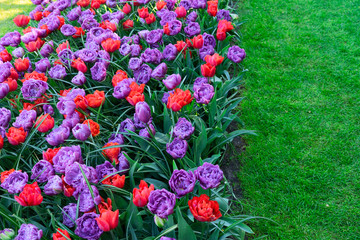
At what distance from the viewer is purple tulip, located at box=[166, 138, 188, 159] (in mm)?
1600

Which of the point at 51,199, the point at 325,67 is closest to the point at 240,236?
the point at 51,199

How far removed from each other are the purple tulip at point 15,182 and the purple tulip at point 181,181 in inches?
31.2

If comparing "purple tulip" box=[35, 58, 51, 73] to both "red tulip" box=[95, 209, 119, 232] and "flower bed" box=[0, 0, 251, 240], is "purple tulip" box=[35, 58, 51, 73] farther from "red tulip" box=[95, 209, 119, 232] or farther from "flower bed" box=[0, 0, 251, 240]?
"red tulip" box=[95, 209, 119, 232]

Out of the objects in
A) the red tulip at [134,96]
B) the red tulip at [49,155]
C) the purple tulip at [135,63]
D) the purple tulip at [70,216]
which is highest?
the red tulip at [134,96]

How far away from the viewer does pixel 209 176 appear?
1.39m

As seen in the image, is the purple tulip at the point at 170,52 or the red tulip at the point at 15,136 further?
the purple tulip at the point at 170,52

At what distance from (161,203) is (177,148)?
0.43 m

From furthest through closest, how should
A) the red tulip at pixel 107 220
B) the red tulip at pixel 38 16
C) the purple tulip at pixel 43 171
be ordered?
1. the red tulip at pixel 38 16
2. the purple tulip at pixel 43 171
3. the red tulip at pixel 107 220

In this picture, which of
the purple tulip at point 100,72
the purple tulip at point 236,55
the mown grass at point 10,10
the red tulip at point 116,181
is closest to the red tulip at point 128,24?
the purple tulip at point 100,72

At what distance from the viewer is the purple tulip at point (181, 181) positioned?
134 cm

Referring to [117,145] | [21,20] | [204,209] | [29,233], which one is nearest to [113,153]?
[117,145]

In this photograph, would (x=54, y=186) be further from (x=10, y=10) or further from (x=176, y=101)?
(x=10, y=10)

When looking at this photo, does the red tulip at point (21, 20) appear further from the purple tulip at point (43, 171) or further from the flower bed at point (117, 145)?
the purple tulip at point (43, 171)

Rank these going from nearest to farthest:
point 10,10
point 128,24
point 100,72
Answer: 1. point 100,72
2. point 128,24
3. point 10,10
